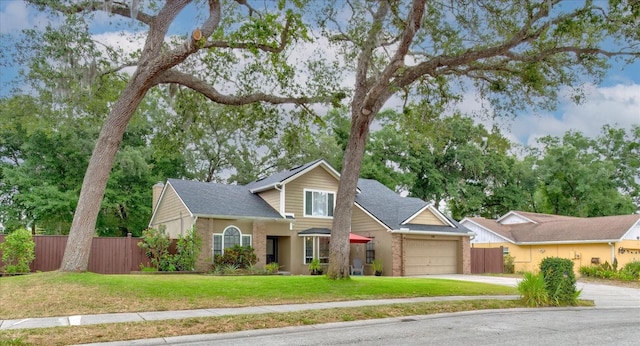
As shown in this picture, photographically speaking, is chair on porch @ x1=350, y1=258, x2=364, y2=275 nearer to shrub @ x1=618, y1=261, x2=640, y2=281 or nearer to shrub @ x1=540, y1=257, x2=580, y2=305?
shrub @ x1=618, y1=261, x2=640, y2=281

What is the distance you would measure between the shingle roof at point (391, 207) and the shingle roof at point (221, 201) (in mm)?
5669

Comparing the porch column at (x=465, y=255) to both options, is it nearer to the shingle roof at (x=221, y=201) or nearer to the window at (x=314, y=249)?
the window at (x=314, y=249)

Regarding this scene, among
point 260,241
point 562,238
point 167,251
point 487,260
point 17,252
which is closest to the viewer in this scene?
point 17,252

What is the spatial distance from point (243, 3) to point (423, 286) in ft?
36.6

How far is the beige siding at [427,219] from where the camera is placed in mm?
28938

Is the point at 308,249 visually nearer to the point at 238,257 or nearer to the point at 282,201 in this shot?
the point at 282,201

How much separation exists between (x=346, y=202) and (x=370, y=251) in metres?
12.8

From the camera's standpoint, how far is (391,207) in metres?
30.5

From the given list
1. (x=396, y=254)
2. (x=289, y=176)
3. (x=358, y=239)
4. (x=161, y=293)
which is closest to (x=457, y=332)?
(x=161, y=293)

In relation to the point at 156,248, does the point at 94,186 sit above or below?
above

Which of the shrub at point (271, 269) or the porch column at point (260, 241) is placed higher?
the porch column at point (260, 241)

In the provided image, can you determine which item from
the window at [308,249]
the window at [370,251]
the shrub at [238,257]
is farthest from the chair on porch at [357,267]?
the shrub at [238,257]

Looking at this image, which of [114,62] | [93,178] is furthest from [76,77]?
[93,178]

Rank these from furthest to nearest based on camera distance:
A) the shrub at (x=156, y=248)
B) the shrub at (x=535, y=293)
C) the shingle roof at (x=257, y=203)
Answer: the shingle roof at (x=257, y=203) → the shrub at (x=156, y=248) → the shrub at (x=535, y=293)
